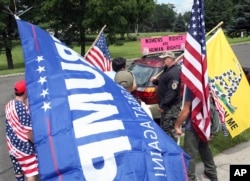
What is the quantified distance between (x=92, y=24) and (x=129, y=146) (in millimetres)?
27039

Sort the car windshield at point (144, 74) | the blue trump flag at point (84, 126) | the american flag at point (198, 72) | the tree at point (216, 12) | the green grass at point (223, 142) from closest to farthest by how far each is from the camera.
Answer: the blue trump flag at point (84, 126) → the american flag at point (198, 72) → the green grass at point (223, 142) → the car windshield at point (144, 74) → the tree at point (216, 12)

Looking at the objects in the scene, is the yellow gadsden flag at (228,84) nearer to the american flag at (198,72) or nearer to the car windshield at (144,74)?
the car windshield at (144,74)

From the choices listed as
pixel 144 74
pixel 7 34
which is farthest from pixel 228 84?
pixel 7 34

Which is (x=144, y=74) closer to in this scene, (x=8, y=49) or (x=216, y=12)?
(x=8, y=49)

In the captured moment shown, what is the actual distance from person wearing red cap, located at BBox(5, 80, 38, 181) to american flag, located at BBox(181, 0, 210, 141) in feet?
6.22

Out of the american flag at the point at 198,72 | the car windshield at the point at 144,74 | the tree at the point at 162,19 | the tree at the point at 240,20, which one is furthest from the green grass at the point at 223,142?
the tree at the point at 162,19

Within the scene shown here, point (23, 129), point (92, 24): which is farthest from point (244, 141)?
point (92, 24)

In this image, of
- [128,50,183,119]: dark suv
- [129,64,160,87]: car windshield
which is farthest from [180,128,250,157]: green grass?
[129,64,160,87]: car windshield

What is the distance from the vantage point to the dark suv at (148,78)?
804 centimetres

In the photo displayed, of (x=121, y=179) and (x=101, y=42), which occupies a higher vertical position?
(x=101, y=42)

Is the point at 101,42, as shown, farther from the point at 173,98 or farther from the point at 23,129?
the point at 23,129

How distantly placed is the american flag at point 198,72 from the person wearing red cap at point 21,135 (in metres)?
1.90

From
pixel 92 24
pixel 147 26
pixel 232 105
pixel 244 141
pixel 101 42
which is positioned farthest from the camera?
pixel 147 26

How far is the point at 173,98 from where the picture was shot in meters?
5.92
